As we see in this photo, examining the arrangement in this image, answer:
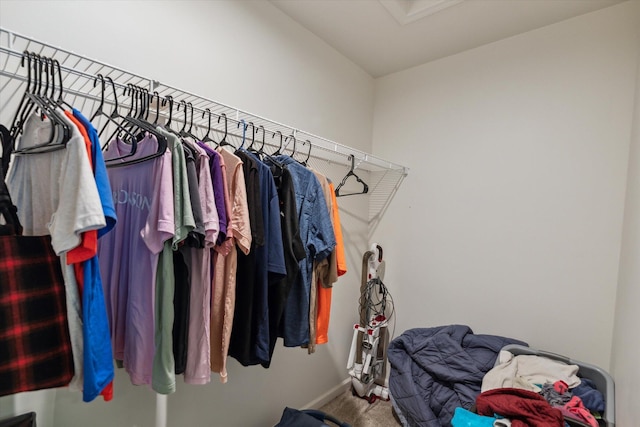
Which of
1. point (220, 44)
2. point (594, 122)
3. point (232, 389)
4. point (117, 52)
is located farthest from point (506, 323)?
point (117, 52)

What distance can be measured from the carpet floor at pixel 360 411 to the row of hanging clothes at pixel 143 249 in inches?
41.4

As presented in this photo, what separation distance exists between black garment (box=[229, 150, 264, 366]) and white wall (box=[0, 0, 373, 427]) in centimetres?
53

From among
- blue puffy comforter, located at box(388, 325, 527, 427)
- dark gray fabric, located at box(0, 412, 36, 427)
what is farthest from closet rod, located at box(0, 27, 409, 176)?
blue puffy comforter, located at box(388, 325, 527, 427)

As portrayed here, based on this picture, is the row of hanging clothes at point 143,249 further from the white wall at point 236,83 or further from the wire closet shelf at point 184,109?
the white wall at point 236,83

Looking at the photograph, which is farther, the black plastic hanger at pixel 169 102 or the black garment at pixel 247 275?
the black garment at pixel 247 275

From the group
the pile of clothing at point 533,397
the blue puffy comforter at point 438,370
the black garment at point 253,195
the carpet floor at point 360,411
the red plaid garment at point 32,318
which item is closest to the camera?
the red plaid garment at point 32,318

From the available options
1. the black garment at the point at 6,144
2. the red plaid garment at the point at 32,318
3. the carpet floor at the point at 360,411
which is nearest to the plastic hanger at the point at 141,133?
the black garment at the point at 6,144

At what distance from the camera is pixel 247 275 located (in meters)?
1.15

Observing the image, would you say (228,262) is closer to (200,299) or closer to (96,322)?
(200,299)

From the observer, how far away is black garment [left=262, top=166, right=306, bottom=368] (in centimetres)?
123

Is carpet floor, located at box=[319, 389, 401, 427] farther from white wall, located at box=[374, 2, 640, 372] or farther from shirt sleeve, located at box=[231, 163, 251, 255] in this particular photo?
shirt sleeve, located at box=[231, 163, 251, 255]

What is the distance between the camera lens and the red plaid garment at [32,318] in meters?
0.65

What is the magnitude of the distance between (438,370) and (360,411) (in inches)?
30.6

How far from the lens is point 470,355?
1.80 m
